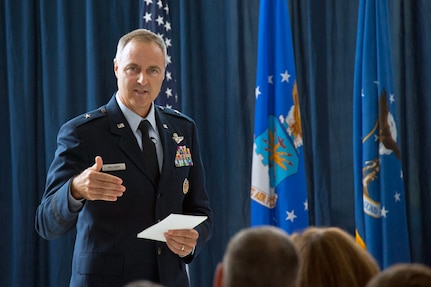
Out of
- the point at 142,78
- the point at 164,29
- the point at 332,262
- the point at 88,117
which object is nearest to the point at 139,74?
the point at 142,78

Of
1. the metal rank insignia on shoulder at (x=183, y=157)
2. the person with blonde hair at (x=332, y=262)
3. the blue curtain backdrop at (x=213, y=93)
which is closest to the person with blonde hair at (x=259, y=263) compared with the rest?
the person with blonde hair at (x=332, y=262)

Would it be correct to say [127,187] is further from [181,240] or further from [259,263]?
[259,263]

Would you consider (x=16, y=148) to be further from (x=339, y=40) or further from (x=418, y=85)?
(x=418, y=85)

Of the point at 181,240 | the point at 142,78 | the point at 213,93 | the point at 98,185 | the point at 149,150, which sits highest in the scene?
the point at 213,93

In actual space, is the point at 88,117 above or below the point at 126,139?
above

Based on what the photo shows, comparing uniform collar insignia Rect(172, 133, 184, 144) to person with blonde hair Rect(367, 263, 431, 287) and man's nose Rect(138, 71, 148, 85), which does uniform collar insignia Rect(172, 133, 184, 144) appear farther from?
person with blonde hair Rect(367, 263, 431, 287)

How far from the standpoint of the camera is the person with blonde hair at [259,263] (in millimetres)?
1245

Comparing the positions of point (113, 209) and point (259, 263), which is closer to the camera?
point (259, 263)

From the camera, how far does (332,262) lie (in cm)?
159

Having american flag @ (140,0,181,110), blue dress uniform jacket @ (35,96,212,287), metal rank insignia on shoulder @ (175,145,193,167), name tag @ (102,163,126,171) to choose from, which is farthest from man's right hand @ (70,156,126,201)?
american flag @ (140,0,181,110)

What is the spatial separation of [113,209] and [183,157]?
418 mm

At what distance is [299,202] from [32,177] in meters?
2.02

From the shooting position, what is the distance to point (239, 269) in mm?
1250

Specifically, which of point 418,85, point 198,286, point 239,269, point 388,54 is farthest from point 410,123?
point 239,269
